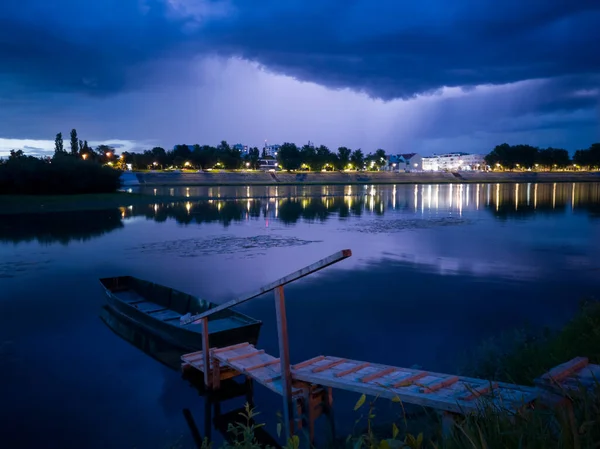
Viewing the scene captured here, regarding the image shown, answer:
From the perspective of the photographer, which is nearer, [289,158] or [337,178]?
[337,178]

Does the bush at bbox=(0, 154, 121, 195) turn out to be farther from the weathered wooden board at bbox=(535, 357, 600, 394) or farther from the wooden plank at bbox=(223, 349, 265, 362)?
the weathered wooden board at bbox=(535, 357, 600, 394)

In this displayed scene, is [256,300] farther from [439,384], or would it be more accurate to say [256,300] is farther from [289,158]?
[289,158]

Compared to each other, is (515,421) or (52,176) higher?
(52,176)

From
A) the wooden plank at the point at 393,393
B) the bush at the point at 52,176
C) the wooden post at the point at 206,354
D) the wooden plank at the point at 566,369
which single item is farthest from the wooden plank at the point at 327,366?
the bush at the point at 52,176

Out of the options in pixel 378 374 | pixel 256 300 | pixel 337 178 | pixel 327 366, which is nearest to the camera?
pixel 378 374

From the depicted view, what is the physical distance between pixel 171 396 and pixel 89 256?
19.6 meters

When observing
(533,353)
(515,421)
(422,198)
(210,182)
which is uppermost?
(210,182)

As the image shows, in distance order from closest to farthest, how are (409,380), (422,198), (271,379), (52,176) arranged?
(409,380) → (271,379) → (52,176) → (422,198)

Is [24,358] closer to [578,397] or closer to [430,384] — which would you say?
[430,384]

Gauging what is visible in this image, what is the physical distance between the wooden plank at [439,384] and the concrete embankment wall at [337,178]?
392 ft

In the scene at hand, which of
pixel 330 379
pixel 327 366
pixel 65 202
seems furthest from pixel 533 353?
pixel 65 202

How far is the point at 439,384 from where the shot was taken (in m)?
7.78

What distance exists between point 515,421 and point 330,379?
4725 millimetres

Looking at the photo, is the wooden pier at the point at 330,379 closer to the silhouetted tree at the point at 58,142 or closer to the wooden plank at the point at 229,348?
the wooden plank at the point at 229,348
